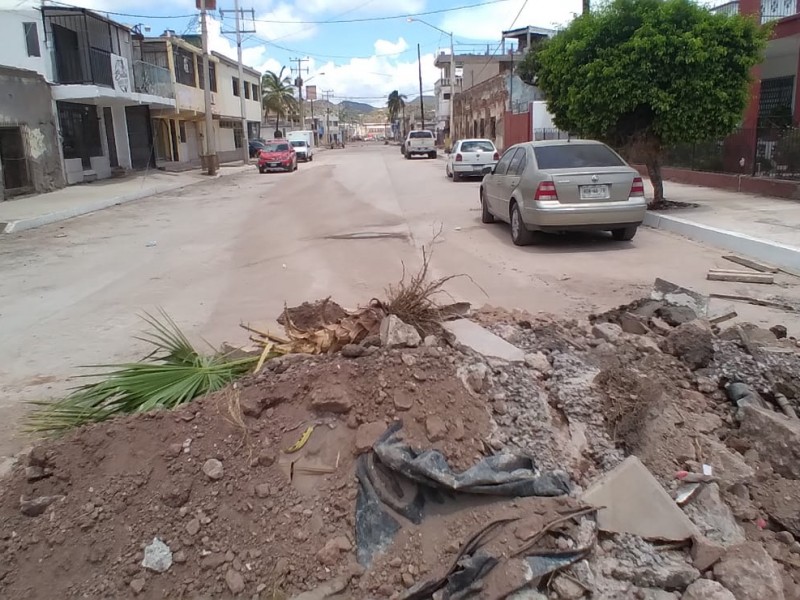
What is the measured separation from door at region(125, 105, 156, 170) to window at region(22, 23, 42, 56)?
11.3 metres

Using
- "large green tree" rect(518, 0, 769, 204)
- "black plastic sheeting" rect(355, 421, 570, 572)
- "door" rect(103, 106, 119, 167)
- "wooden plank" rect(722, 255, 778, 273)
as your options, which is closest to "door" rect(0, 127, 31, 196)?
"door" rect(103, 106, 119, 167)

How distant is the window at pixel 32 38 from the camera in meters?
22.7

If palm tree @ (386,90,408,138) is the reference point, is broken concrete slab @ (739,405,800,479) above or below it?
below

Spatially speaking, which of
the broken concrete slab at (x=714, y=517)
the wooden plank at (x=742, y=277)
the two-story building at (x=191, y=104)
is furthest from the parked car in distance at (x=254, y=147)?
the broken concrete slab at (x=714, y=517)

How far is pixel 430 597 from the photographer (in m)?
3.00

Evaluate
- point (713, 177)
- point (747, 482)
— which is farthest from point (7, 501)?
point (713, 177)

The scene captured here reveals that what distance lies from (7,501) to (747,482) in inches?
149

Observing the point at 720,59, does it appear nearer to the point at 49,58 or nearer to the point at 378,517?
the point at 378,517

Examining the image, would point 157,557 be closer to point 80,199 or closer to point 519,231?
point 519,231

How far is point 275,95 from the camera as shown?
3472 inches

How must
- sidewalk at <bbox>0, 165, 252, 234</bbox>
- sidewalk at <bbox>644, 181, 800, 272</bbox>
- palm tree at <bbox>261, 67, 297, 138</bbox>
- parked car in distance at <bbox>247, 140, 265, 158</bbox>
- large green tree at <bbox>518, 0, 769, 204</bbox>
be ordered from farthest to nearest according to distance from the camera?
palm tree at <bbox>261, 67, 297, 138</bbox>, parked car in distance at <bbox>247, 140, 265, 158</bbox>, sidewalk at <bbox>0, 165, 252, 234</bbox>, large green tree at <bbox>518, 0, 769, 204</bbox>, sidewalk at <bbox>644, 181, 800, 272</bbox>

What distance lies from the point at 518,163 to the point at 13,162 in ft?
58.3

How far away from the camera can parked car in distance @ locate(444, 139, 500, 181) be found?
25703mm

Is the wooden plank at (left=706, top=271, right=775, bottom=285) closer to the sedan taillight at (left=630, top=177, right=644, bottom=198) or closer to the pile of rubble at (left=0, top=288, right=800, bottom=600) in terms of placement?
the sedan taillight at (left=630, top=177, right=644, bottom=198)
